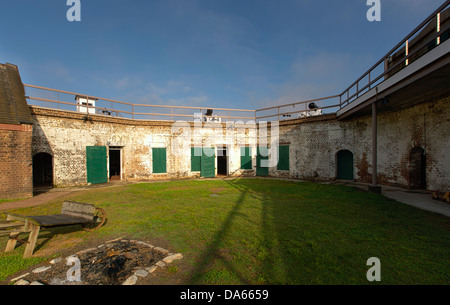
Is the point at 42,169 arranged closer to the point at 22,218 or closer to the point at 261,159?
the point at 22,218

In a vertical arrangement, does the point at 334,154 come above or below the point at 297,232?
above

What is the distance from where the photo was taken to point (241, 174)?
653 inches

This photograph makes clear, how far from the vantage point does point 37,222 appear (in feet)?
11.6

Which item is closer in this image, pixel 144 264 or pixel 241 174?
pixel 144 264

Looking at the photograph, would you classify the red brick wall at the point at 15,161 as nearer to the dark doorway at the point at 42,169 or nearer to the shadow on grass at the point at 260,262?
the dark doorway at the point at 42,169

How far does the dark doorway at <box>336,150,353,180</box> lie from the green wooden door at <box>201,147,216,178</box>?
8.90m

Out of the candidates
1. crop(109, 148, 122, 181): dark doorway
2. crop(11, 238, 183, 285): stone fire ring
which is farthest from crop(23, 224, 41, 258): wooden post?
crop(109, 148, 122, 181): dark doorway

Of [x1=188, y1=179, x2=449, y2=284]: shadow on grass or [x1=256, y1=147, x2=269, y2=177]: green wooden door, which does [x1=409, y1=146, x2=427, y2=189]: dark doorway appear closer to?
[x1=188, y1=179, x2=449, y2=284]: shadow on grass

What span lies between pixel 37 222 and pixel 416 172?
13968 millimetres

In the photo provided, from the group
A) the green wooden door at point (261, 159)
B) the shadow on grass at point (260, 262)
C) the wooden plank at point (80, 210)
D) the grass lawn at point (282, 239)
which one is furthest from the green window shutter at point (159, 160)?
the shadow on grass at point (260, 262)

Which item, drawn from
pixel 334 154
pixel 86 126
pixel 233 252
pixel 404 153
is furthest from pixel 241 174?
pixel 233 252
